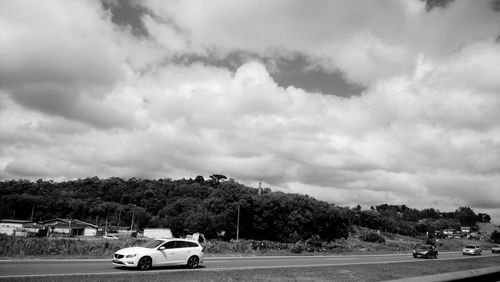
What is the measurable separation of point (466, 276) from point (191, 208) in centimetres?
10926

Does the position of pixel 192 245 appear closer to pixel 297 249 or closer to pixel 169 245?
pixel 169 245

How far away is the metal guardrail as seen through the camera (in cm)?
628

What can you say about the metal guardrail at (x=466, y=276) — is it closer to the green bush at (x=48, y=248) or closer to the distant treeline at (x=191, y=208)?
the green bush at (x=48, y=248)


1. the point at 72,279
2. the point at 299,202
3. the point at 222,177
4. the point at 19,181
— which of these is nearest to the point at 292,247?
the point at 72,279

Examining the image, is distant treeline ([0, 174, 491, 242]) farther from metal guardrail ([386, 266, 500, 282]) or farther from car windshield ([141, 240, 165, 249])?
Result: metal guardrail ([386, 266, 500, 282])

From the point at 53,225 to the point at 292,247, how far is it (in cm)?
8087

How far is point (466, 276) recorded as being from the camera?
7.02m

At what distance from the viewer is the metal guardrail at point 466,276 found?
20.6 feet

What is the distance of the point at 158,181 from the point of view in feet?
526

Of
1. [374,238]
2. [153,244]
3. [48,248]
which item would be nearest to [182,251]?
[153,244]

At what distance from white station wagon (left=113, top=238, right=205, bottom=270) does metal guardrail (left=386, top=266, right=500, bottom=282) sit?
15.6m

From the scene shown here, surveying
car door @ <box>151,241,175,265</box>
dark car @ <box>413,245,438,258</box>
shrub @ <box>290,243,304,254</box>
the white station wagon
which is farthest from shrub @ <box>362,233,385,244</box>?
car door @ <box>151,241,175,265</box>

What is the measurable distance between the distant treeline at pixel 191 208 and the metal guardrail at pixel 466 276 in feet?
261

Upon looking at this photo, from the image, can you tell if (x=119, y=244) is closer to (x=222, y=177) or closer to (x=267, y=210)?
(x=267, y=210)
